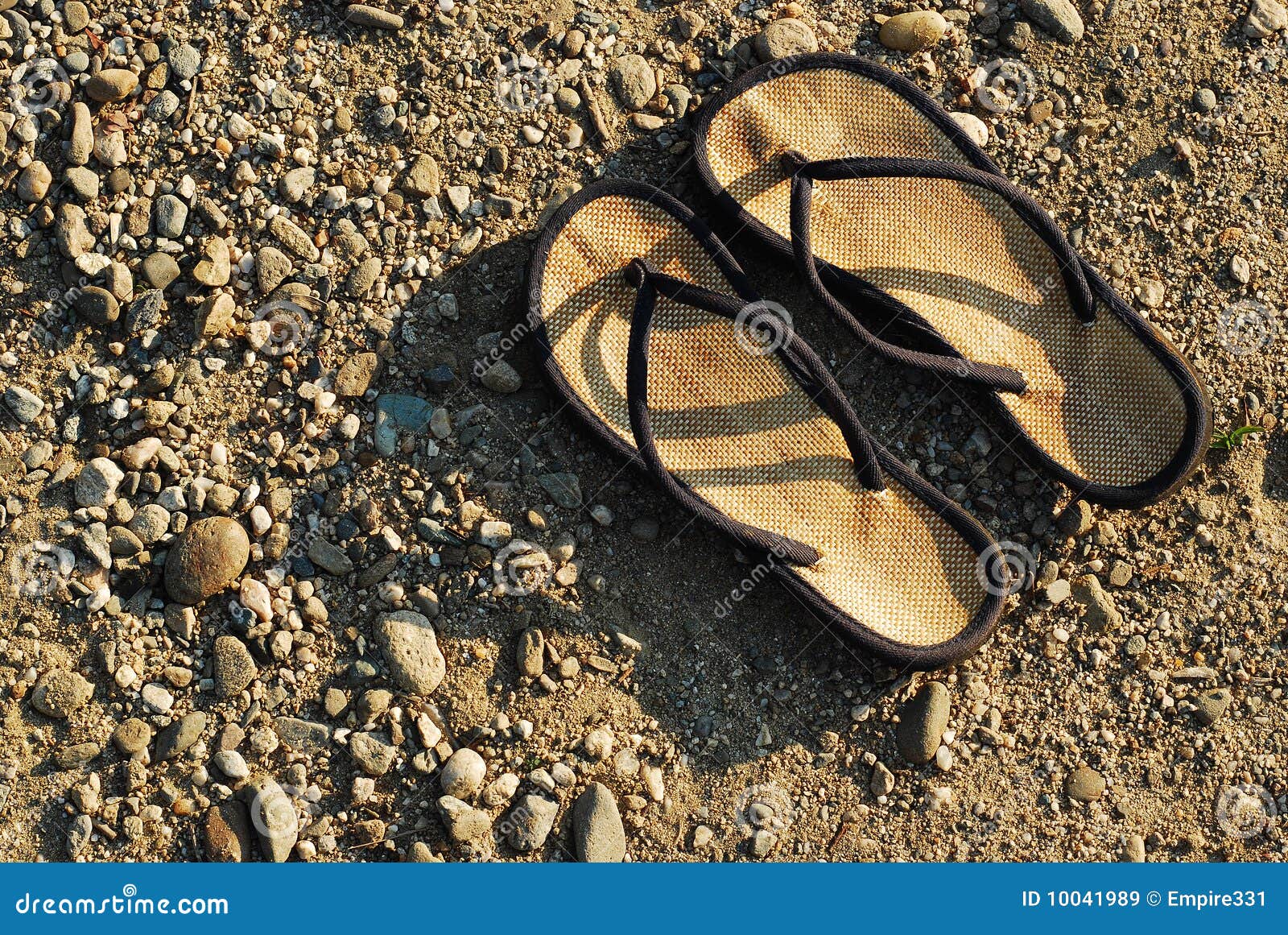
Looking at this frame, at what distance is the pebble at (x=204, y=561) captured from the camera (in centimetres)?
249

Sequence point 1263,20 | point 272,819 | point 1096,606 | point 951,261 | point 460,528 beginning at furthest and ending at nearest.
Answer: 1. point 1263,20
2. point 951,261
3. point 1096,606
4. point 460,528
5. point 272,819

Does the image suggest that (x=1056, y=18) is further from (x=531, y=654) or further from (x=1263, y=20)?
(x=531, y=654)

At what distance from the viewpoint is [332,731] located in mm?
2525

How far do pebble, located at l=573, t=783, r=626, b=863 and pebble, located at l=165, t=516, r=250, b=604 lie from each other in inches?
36.3

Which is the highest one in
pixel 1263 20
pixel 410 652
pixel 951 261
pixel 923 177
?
pixel 1263 20

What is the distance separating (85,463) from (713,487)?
1.41m

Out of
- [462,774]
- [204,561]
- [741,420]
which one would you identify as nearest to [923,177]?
[741,420]

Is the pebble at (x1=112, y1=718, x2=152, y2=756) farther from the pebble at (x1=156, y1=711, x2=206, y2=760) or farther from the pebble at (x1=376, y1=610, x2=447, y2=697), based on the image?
the pebble at (x1=376, y1=610, x2=447, y2=697)

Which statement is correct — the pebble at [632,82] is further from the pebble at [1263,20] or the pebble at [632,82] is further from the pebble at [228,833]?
the pebble at [228,833]

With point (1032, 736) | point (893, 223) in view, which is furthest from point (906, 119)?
point (1032, 736)

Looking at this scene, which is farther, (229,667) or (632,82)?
(632,82)

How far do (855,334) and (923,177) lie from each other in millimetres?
426

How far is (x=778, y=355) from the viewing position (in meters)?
2.73

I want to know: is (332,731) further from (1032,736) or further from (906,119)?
(906,119)
